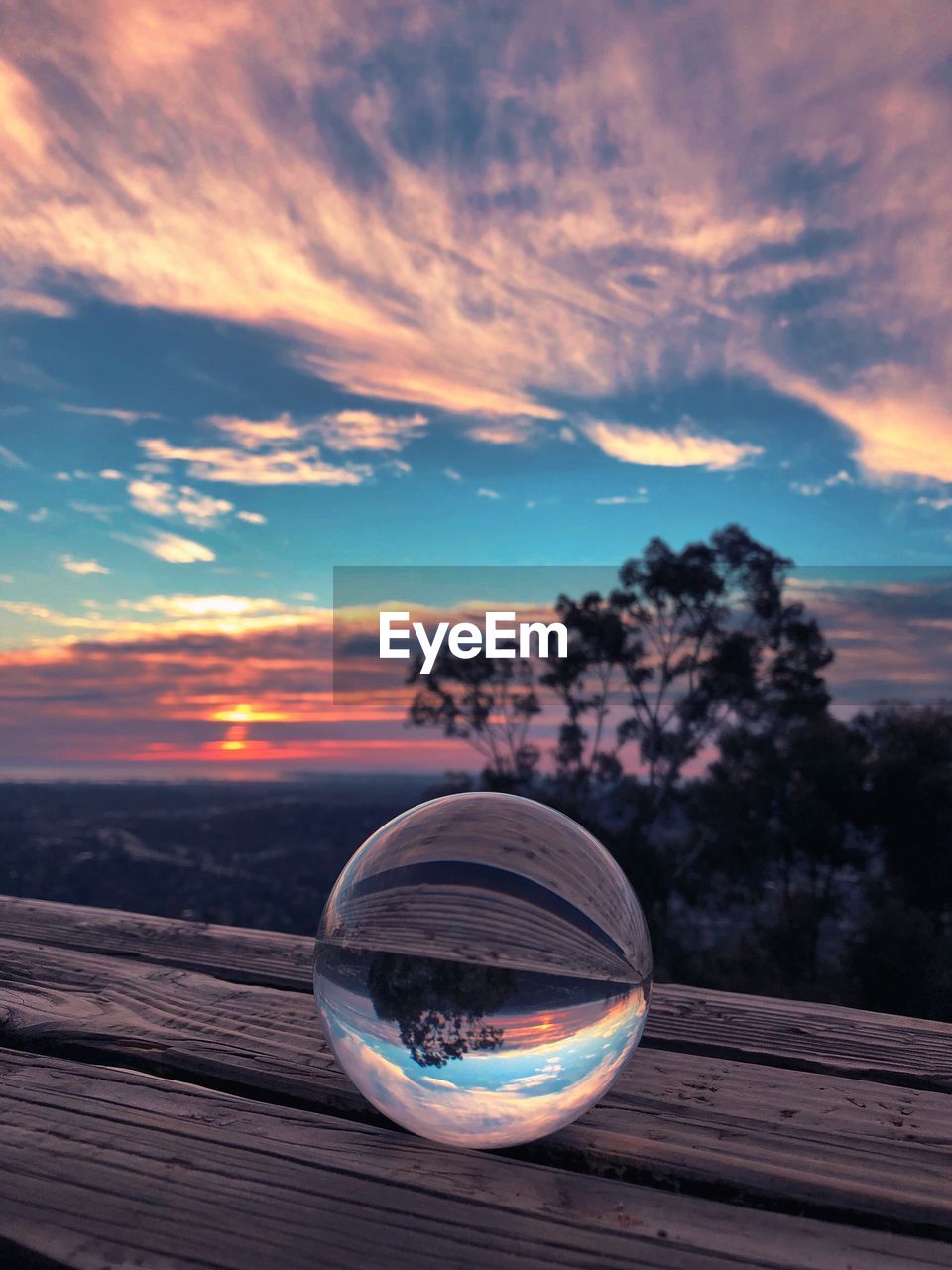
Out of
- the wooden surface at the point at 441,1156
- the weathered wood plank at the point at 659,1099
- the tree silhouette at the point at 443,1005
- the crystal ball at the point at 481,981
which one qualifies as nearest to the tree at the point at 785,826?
the wooden surface at the point at 441,1156

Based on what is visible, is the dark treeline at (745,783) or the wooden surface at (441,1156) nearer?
the wooden surface at (441,1156)

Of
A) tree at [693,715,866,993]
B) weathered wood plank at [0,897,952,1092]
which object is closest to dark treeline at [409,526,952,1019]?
tree at [693,715,866,993]

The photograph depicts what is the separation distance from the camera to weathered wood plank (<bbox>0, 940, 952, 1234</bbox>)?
1136 millimetres

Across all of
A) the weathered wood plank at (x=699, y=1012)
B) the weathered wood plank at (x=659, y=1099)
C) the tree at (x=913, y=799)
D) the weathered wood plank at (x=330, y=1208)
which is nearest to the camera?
the weathered wood plank at (x=330, y=1208)

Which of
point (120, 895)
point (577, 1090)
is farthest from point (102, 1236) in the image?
point (120, 895)

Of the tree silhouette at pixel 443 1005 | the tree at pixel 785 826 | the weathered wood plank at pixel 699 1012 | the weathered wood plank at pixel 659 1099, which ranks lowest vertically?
the tree at pixel 785 826

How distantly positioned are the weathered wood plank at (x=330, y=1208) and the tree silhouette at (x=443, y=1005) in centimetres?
15

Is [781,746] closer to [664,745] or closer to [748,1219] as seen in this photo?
[664,745]

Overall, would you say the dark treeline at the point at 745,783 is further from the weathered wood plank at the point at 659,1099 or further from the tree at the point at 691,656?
the weathered wood plank at the point at 659,1099

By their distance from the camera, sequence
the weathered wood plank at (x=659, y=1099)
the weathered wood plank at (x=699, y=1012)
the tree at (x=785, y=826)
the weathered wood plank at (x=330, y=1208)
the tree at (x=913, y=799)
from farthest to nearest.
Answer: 1. the tree at (x=785, y=826)
2. the tree at (x=913, y=799)
3. the weathered wood plank at (x=699, y=1012)
4. the weathered wood plank at (x=659, y=1099)
5. the weathered wood plank at (x=330, y=1208)

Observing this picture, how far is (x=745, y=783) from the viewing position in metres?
15.7

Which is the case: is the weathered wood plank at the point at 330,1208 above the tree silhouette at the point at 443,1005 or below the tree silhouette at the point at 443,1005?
below

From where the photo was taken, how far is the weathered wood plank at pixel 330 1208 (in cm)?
98

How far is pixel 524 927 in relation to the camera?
120 cm
